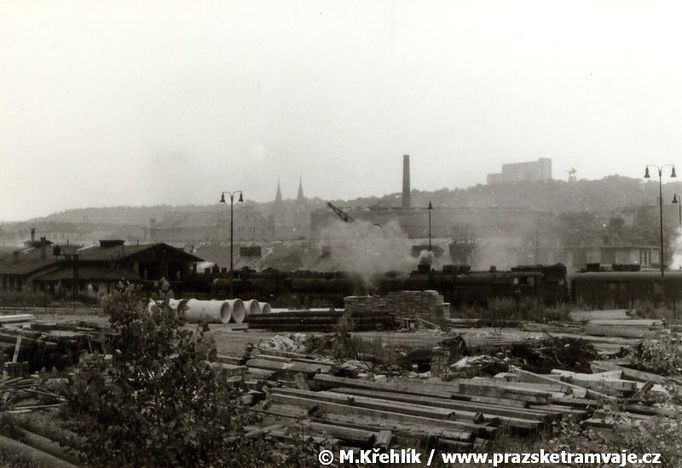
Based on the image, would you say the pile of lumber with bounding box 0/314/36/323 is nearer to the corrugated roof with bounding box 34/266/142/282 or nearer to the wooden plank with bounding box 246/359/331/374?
the wooden plank with bounding box 246/359/331/374

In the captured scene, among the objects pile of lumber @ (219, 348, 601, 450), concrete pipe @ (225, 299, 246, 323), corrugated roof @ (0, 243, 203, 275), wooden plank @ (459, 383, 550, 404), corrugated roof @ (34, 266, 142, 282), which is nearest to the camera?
pile of lumber @ (219, 348, 601, 450)

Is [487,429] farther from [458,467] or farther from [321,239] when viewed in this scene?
[321,239]

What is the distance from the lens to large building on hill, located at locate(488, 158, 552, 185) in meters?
126

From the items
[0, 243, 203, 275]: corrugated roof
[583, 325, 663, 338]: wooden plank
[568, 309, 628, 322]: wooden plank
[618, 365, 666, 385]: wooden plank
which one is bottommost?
[568, 309, 628, 322]: wooden plank

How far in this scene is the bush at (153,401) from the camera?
579 centimetres

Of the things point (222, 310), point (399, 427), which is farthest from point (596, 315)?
point (399, 427)

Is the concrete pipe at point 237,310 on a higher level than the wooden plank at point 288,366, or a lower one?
lower

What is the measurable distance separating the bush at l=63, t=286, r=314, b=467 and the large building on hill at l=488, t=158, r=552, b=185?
12025cm

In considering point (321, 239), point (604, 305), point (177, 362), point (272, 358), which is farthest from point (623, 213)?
point (177, 362)

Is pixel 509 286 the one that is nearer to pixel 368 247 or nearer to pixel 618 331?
pixel 618 331

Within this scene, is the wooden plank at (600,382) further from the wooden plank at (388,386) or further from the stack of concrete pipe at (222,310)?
the stack of concrete pipe at (222,310)
